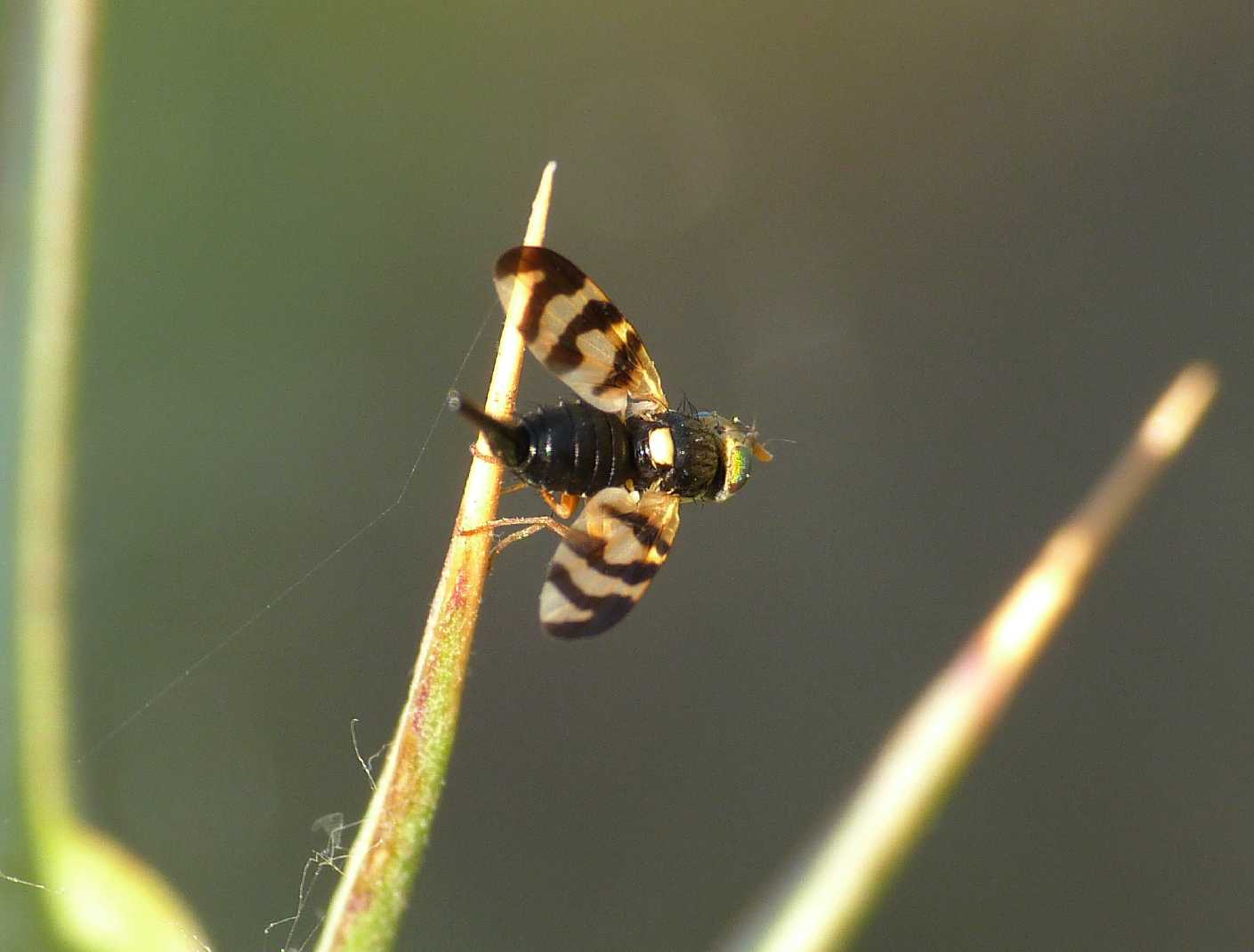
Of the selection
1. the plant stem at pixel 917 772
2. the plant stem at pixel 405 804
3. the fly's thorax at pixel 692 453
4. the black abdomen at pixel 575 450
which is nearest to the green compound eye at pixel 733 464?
the fly's thorax at pixel 692 453

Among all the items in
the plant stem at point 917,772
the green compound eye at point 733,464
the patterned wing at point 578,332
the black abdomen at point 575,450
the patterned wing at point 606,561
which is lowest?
the plant stem at point 917,772

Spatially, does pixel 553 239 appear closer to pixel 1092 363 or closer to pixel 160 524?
pixel 160 524

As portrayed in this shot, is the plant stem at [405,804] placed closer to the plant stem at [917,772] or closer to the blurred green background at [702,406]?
the plant stem at [917,772]

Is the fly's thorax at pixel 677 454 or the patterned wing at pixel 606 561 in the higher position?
the fly's thorax at pixel 677 454

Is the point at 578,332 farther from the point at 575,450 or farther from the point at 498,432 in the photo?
the point at 498,432

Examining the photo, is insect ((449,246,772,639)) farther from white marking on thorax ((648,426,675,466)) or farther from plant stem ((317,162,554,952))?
plant stem ((317,162,554,952))

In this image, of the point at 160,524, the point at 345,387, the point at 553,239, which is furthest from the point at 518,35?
the point at 160,524

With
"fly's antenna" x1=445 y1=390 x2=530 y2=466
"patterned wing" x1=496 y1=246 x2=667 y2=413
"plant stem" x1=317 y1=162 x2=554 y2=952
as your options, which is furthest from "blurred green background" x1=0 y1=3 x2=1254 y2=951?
"plant stem" x1=317 y1=162 x2=554 y2=952
